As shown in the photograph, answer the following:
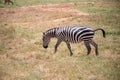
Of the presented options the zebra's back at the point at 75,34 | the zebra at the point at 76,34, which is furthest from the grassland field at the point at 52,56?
the zebra's back at the point at 75,34

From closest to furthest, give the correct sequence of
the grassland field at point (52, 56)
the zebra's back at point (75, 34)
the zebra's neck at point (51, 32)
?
the grassland field at point (52, 56) → the zebra's back at point (75, 34) → the zebra's neck at point (51, 32)

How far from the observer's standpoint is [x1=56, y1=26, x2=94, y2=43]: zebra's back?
1146cm

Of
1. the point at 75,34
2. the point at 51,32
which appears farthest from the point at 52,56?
the point at 75,34

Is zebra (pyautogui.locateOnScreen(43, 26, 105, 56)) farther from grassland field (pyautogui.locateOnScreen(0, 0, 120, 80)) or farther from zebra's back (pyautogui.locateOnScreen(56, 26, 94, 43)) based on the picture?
grassland field (pyautogui.locateOnScreen(0, 0, 120, 80))

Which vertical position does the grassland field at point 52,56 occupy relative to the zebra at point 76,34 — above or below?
below

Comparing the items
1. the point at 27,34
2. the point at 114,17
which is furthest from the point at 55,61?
the point at 114,17

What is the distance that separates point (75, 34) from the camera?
11.6m

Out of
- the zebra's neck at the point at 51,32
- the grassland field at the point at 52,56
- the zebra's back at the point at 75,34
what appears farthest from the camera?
the zebra's neck at the point at 51,32

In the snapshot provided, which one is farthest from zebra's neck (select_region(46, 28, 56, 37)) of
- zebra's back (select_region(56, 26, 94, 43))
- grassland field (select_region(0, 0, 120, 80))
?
grassland field (select_region(0, 0, 120, 80))

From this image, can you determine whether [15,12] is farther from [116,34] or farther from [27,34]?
[116,34]

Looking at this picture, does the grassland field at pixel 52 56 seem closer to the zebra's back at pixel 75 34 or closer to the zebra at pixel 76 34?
the zebra at pixel 76 34

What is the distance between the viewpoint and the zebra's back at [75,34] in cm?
1146

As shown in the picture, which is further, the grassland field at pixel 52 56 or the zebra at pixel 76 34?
the zebra at pixel 76 34

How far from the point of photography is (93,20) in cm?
2105
